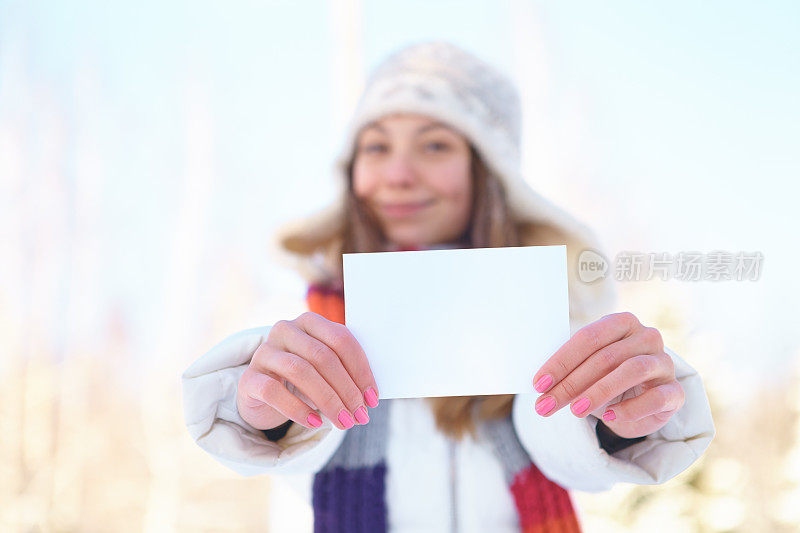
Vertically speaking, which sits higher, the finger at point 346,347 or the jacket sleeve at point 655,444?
the finger at point 346,347

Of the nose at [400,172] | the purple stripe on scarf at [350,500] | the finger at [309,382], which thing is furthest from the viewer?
the nose at [400,172]

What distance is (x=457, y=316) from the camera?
18.6 inches

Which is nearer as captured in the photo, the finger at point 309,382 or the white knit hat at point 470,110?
the finger at point 309,382

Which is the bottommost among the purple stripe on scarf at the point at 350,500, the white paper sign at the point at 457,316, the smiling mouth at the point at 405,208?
the purple stripe on scarf at the point at 350,500

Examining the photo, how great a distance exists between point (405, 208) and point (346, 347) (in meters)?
0.42

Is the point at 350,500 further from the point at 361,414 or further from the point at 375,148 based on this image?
the point at 375,148

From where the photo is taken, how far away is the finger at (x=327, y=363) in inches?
16.3

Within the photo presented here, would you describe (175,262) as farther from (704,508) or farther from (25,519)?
(704,508)

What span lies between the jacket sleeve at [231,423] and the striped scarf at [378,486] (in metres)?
0.18
